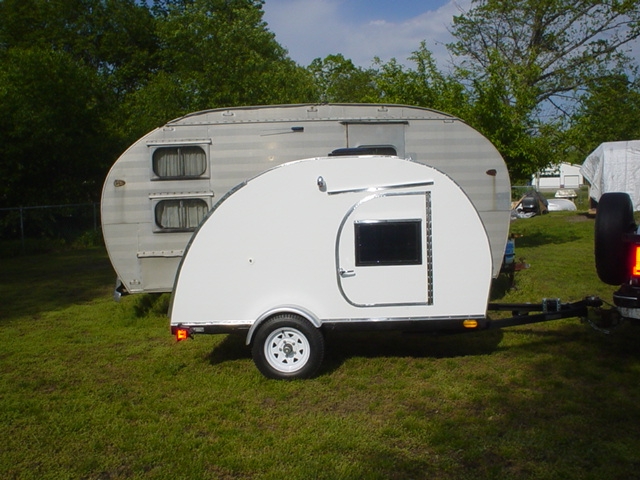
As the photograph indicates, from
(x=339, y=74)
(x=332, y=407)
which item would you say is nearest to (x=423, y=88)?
(x=332, y=407)

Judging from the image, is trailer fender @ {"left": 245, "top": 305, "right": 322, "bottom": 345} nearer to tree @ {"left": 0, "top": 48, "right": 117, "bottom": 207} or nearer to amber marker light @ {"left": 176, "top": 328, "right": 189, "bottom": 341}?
amber marker light @ {"left": 176, "top": 328, "right": 189, "bottom": 341}

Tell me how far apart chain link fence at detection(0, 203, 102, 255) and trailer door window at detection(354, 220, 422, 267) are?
53.1ft

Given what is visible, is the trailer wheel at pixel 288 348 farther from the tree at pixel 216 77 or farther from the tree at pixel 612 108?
the tree at pixel 612 108

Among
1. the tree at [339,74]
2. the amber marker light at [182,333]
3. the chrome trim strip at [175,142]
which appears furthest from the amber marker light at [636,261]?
the tree at [339,74]

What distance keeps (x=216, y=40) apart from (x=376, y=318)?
651 inches

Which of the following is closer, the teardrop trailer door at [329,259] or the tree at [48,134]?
the teardrop trailer door at [329,259]

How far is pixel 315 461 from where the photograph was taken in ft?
16.2

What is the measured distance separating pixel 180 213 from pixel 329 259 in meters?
2.75

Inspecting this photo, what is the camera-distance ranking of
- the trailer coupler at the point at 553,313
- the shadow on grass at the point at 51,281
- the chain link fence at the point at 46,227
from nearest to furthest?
the trailer coupler at the point at 553,313 → the shadow on grass at the point at 51,281 → the chain link fence at the point at 46,227

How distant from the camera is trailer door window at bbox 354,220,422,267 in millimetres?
6637

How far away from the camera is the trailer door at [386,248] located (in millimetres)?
6641

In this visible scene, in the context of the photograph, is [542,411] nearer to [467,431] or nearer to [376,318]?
[467,431]

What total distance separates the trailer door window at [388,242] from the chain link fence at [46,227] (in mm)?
16176

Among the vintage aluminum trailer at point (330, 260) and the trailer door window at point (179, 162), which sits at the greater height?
the trailer door window at point (179, 162)
